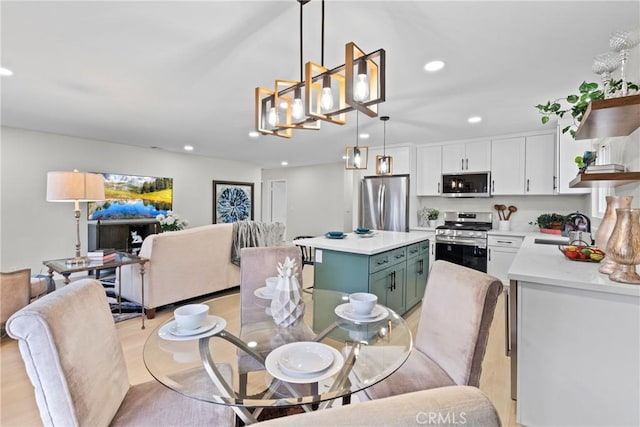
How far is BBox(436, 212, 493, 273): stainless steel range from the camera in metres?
4.41

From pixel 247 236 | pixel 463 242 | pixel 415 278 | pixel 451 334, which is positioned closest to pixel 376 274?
pixel 415 278

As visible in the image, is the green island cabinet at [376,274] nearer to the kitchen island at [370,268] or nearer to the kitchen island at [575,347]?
the kitchen island at [370,268]

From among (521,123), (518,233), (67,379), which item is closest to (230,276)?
(67,379)

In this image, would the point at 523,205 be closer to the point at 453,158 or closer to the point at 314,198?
the point at 453,158

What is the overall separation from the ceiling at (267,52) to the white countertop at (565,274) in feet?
4.85

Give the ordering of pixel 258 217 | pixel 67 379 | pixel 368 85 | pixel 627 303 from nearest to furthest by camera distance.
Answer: pixel 67 379
pixel 368 85
pixel 627 303
pixel 258 217

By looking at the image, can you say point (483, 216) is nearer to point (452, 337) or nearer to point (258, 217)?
point (452, 337)

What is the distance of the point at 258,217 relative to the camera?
29.0 feet

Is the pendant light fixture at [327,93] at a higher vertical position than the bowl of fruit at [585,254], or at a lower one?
higher

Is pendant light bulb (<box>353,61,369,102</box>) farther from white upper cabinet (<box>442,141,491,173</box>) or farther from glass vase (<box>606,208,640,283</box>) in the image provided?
white upper cabinet (<box>442,141,491,173</box>)

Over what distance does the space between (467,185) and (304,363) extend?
180 inches

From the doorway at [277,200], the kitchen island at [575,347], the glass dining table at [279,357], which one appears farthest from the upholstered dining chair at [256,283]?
the doorway at [277,200]

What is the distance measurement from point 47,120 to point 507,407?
5.84 metres

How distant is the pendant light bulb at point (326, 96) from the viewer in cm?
143
